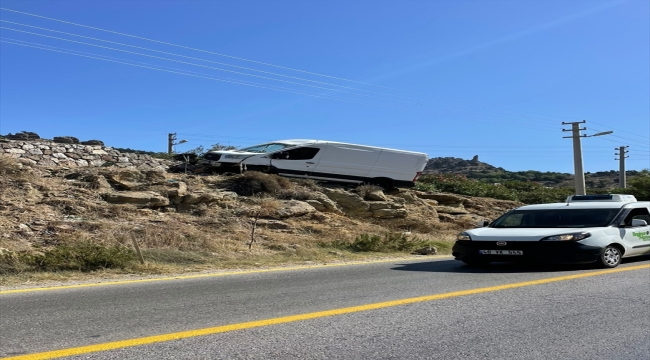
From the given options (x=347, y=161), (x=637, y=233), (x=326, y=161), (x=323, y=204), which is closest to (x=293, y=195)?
(x=323, y=204)

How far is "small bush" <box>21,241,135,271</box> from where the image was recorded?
9.36m

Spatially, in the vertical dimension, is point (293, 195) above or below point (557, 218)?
above

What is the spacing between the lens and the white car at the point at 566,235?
31.5 feet

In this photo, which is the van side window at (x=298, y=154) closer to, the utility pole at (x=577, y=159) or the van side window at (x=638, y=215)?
the van side window at (x=638, y=215)

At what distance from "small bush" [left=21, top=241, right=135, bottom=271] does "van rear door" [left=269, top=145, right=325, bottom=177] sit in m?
10.8

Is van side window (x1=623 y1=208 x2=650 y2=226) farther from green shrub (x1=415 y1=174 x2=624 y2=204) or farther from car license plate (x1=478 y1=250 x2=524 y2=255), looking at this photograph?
green shrub (x1=415 y1=174 x2=624 y2=204)

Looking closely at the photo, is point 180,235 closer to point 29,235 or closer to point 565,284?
point 29,235

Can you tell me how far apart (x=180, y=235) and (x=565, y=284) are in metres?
8.38

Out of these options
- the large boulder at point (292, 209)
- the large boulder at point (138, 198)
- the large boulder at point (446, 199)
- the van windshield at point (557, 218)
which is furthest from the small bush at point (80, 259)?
the large boulder at point (446, 199)

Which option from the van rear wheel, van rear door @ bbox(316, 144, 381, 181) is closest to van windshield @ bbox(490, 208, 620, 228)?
the van rear wheel

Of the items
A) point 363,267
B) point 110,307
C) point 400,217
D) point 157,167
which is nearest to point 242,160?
point 157,167

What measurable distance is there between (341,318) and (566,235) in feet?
18.1

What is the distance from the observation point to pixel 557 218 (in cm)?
1088

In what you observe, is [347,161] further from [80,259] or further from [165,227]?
[80,259]
